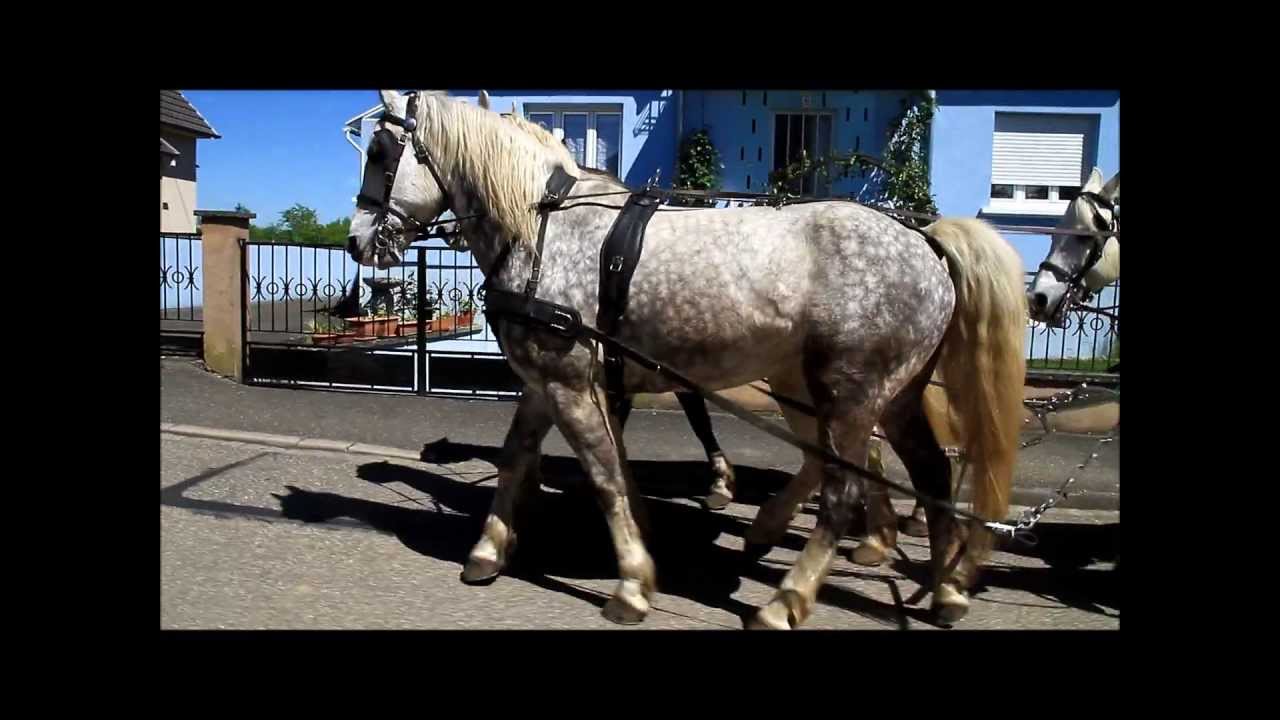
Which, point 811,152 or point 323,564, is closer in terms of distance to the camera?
point 323,564

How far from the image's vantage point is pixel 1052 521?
5207 mm

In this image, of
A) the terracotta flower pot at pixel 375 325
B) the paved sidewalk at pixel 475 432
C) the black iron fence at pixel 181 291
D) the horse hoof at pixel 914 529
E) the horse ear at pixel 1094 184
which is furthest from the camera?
the terracotta flower pot at pixel 375 325

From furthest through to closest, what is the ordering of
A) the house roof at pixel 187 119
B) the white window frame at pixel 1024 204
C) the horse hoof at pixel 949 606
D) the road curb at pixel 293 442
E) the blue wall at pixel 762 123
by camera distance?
the house roof at pixel 187 119
the blue wall at pixel 762 123
the white window frame at pixel 1024 204
the road curb at pixel 293 442
the horse hoof at pixel 949 606

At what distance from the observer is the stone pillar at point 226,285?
27.1ft

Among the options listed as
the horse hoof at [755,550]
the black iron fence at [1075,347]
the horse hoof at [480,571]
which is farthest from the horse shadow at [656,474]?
the black iron fence at [1075,347]

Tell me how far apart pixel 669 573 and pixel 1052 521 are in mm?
2614

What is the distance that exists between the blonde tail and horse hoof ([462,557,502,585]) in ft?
6.95

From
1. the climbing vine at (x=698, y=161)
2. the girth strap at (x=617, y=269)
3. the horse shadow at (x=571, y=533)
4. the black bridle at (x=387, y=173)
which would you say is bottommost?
the horse shadow at (x=571, y=533)

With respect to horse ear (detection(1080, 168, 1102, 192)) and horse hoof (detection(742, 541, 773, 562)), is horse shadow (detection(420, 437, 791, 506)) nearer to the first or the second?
horse hoof (detection(742, 541, 773, 562))

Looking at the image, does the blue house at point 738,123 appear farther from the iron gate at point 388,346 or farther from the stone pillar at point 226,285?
the stone pillar at point 226,285

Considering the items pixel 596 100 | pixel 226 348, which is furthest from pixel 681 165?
pixel 226 348

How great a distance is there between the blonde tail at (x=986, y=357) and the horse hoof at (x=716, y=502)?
1934mm
